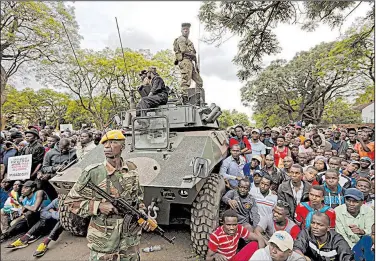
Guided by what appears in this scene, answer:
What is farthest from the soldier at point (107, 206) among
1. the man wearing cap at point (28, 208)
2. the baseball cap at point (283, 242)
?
the man wearing cap at point (28, 208)

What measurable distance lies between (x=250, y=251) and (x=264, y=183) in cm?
120

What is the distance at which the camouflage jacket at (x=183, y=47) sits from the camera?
6.42m

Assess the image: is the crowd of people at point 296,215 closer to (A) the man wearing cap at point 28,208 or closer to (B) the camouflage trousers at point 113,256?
(B) the camouflage trousers at point 113,256

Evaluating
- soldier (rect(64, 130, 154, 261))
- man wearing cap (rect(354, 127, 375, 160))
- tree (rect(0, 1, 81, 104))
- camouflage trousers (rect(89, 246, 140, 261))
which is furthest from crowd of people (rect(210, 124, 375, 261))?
tree (rect(0, 1, 81, 104))

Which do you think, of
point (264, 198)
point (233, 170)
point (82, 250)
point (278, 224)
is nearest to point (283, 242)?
point (278, 224)

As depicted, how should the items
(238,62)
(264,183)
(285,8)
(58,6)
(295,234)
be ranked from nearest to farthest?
(295,234) → (264,183) → (58,6) → (285,8) → (238,62)

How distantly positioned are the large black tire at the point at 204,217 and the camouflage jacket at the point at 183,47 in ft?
11.4

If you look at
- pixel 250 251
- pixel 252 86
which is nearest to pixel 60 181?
pixel 250 251

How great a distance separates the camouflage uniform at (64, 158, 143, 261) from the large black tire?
4.21 feet

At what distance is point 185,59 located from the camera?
21.5 ft

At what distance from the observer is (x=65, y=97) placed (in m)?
18.3

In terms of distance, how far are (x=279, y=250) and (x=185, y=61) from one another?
4807 millimetres

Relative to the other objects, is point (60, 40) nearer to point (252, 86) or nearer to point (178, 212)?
point (178, 212)

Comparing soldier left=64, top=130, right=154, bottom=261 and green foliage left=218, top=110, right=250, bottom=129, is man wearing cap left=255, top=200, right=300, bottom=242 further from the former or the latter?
green foliage left=218, top=110, right=250, bottom=129
